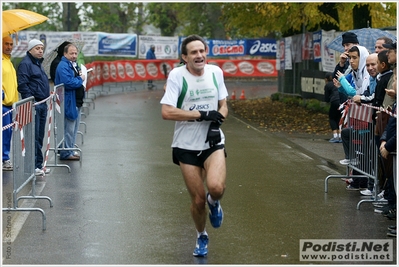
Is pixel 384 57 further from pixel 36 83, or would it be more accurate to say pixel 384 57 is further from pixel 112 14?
pixel 112 14

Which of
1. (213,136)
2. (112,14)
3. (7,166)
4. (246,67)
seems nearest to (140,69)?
(246,67)

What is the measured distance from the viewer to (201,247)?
23.9 feet

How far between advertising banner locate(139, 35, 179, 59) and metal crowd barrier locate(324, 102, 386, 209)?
101 ft

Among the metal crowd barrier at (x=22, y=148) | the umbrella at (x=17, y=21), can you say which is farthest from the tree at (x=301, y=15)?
the metal crowd barrier at (x=22, y=148)

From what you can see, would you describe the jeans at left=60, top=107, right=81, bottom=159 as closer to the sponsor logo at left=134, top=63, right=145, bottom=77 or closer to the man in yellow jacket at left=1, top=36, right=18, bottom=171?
the man in yellow jacket at left=1, top=36, right=18, bottom=171

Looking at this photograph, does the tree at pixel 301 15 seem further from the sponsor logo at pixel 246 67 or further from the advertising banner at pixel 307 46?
the sponsor logo at pixel 246 67

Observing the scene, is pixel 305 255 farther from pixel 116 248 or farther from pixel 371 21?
pixel 371 21

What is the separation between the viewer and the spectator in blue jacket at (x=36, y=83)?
11.9 meters

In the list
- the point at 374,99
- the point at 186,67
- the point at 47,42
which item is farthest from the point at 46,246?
the point at 47,42

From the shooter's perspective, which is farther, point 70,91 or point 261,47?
point 261,47

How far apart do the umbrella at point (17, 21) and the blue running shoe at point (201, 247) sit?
5.53 metres

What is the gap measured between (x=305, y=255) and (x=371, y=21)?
17064 millimetres

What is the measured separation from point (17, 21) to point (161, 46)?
29.5 metres

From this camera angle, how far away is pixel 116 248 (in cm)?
757
